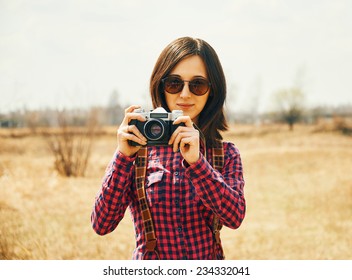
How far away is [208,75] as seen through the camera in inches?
57.1

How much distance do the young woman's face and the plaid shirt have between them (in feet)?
0.68

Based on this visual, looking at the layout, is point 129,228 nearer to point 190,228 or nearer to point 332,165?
point 190,228

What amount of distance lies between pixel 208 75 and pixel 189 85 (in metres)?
0.08

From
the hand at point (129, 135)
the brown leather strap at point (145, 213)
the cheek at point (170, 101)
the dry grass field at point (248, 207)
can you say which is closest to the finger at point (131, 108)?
the hand at point (129, 135)

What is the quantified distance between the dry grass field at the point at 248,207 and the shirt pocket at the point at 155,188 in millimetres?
2468

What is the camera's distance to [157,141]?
142 centimetres

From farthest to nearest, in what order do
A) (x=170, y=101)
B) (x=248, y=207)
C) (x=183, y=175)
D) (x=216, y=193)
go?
(x=248, y=207)
(x=170, y=101)
(x=183, y=175)
(x=216, y=193)

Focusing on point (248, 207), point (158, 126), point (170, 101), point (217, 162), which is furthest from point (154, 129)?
point (248, 207)

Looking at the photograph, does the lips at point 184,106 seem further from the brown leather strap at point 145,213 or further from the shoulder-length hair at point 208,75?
the brown leather strap at point 145,213

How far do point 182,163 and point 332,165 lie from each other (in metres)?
9.43

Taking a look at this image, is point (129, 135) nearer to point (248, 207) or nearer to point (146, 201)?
point (146, 201)

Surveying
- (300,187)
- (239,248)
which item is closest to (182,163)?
(239,248)

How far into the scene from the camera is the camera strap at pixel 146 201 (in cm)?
132
